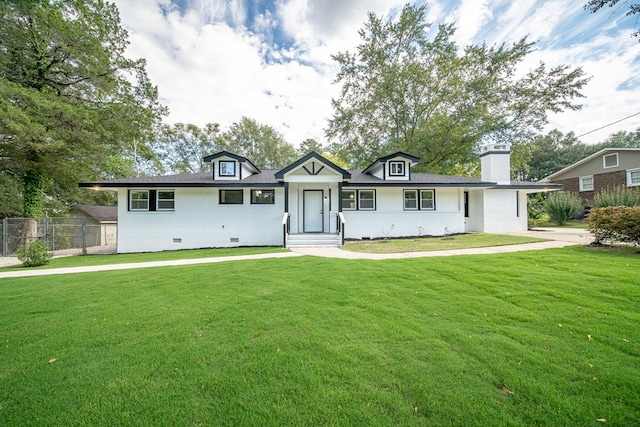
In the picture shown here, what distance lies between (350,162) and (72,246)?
21278 millimetres

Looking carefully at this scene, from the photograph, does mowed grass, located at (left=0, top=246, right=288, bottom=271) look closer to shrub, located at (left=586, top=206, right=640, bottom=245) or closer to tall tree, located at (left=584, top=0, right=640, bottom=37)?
tall tree, located at (left=584, top=0, right=640, bottom=37)

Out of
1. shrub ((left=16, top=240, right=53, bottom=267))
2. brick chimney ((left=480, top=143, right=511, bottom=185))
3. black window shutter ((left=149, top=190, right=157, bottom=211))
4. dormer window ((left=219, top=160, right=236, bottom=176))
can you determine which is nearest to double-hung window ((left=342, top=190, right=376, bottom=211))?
dormer window ((left=219, top=160, right=236, bottom=176))

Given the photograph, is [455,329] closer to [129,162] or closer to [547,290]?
[547,290]

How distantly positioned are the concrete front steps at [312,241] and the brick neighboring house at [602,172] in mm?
20304

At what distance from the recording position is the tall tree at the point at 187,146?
97.1 ft

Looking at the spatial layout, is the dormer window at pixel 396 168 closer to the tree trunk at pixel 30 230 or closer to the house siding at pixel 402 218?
the house siding at pixel 402 218

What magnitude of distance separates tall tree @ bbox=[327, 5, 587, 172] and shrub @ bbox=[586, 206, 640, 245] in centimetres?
1297

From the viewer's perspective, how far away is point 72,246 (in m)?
14.3

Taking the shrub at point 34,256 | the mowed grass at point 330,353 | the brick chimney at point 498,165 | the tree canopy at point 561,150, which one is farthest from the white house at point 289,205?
the tree canopy at point 561,150

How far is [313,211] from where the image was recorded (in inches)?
514

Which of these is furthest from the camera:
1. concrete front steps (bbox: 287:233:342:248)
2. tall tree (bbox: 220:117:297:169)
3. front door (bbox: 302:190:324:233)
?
tall tree (bbox: 220:117:297:169)

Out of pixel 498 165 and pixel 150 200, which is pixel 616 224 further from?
pixel 150 200

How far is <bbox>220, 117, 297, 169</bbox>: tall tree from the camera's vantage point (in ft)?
99.5

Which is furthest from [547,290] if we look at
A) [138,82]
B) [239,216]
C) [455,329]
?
[138,82]
